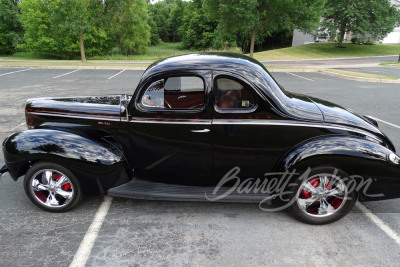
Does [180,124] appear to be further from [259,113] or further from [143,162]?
[259,113]

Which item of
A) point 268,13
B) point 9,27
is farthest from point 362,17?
point 9,27

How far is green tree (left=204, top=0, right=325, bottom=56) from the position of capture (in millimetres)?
17688

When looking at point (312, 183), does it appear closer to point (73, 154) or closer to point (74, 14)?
point (73, 154)

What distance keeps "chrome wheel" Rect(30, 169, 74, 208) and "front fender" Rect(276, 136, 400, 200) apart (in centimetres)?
251

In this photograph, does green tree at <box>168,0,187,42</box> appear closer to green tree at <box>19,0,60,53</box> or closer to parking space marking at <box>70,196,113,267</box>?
green tree at <box>19,0,60,53</box>

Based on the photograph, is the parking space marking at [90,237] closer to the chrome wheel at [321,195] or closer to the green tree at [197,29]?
the chrome wheel at [321,195]

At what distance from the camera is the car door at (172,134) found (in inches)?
125

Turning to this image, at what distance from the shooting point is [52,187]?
10.9 feet

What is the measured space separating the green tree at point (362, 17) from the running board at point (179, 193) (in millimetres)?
37644

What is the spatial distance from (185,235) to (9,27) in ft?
167

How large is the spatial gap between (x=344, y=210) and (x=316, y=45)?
42.8 m

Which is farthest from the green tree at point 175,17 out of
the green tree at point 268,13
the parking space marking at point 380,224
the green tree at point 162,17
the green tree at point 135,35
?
the parking space marking at point 380,224

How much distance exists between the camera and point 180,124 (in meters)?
3.19

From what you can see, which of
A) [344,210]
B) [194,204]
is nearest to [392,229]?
[344,210]
